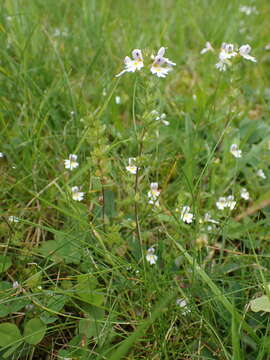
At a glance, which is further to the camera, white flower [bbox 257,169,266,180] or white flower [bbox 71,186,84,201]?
white flower [bbox 257,169,266,180]

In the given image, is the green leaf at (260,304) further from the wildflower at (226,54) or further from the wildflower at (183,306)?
the wildflower at (226,54)

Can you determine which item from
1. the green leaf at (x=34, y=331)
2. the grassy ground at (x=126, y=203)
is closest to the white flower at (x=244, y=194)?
the grassy ground at (x=126, y=203)

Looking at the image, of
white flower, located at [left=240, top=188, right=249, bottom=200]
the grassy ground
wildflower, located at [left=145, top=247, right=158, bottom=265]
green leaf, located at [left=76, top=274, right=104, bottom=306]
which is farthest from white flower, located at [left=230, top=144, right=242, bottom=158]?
green leaf, located at [left=76, top=274, right=104, bottom=306]

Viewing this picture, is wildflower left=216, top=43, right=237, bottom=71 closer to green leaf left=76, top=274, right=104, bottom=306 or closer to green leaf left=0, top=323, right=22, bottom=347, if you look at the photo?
green leaf left=76, top=274, right=104, bottom=306

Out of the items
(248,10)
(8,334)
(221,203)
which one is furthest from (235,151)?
(248,10)

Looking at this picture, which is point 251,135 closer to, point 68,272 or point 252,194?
point 252,194

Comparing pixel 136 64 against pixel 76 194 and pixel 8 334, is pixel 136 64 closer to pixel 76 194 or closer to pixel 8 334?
pixel 76 194

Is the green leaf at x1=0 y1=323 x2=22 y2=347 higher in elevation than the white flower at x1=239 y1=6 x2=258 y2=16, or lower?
lower
